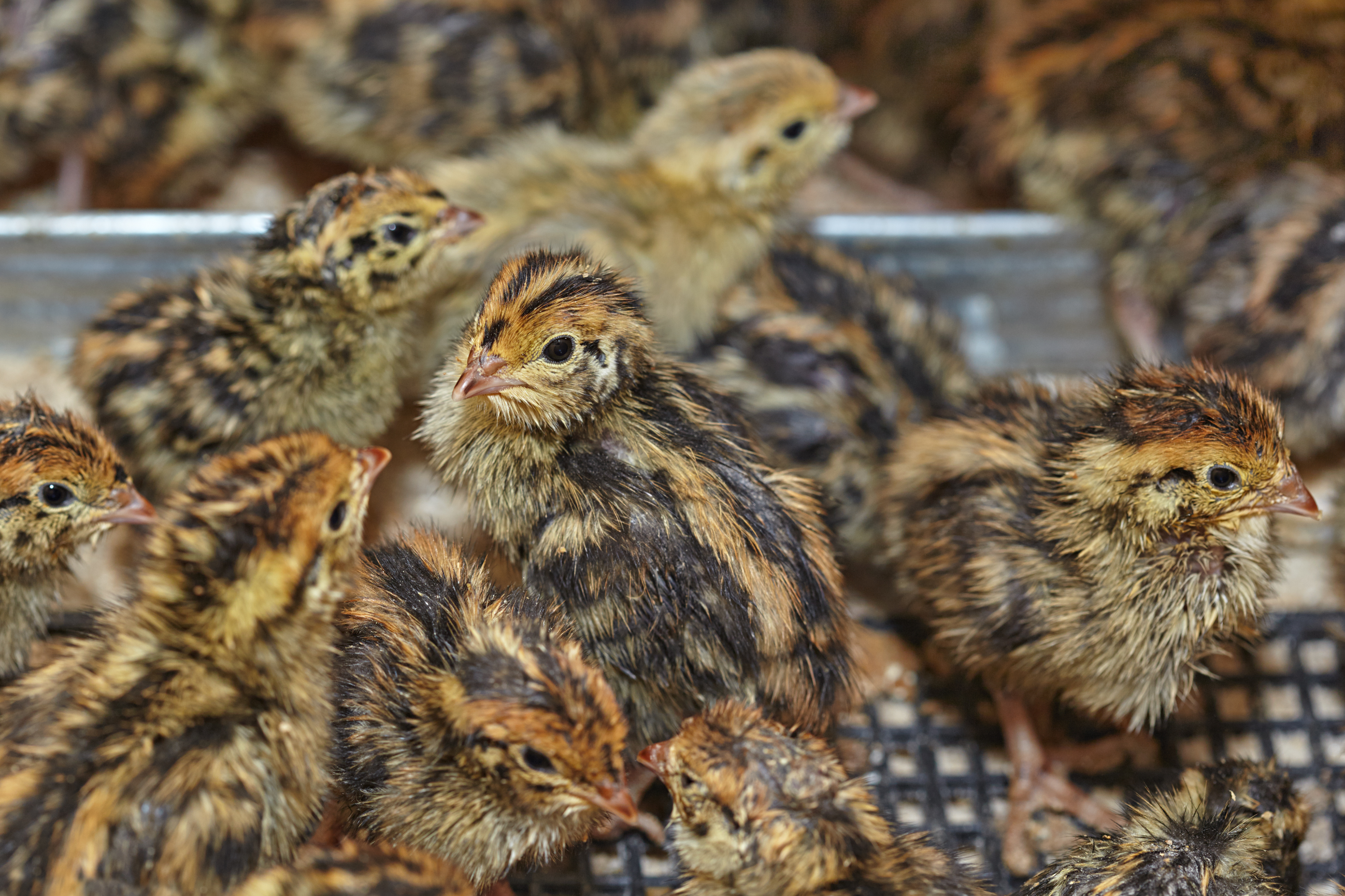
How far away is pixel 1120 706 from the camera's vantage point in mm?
2100

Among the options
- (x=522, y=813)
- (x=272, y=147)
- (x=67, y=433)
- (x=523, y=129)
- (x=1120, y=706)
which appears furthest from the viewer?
(x=272, y=147)

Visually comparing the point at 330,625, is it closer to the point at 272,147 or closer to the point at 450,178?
the point at 450,178

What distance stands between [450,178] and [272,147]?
946 millimetres

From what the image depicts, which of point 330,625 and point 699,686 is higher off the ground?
point 330,625


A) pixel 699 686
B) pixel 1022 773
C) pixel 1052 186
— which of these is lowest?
pixel 1022 773

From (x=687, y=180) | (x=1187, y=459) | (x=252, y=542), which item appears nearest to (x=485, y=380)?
(x=252, y=542)

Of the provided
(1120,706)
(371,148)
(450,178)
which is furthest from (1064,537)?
(371,148)

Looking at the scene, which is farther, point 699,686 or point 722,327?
point 722,327

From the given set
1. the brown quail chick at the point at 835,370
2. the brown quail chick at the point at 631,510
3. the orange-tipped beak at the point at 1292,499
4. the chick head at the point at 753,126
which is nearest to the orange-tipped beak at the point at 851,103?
the chick head at the point at 753,126

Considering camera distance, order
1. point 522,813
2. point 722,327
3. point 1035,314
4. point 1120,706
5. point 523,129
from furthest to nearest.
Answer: point 1035,314 < point 523,129 < point 722,327 < point 1120,706 < point 522,813

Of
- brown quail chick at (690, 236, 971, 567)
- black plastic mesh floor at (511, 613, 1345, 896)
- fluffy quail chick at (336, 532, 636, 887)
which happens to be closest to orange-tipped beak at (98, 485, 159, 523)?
fluffy quail chick at (336, 532, 636, 887)

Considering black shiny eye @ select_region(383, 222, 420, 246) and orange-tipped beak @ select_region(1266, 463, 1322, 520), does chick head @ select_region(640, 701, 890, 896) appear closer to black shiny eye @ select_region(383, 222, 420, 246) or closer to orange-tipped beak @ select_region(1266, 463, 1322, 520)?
orange-tipped beak @ select_region(1266, 463, 1322, 520)

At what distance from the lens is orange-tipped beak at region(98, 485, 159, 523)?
1973 millimetres

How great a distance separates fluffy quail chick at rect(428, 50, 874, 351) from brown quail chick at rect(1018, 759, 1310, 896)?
1.17m
